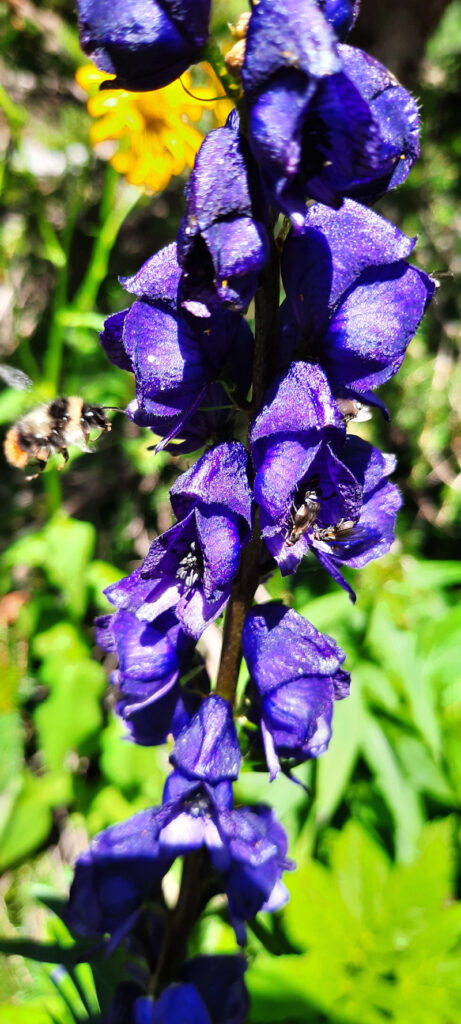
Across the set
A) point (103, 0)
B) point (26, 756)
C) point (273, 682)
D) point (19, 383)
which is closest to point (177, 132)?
point (19, 383)

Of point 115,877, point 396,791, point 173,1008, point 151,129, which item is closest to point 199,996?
point 173,1008

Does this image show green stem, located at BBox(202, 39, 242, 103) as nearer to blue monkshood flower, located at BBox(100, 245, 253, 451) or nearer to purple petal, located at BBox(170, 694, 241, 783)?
blue monkshood flower, located at BBox(100, 245, 253, 451)

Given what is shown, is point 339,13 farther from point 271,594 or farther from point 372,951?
point 372,951

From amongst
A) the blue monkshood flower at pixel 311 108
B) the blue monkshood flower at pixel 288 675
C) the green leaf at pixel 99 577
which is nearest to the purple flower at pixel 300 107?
the blue monkshood flower at pixel 311 108

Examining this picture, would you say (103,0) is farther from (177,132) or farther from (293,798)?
(293,798)

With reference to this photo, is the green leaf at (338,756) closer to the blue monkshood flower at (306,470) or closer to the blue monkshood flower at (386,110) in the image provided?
the blue monkshood flower at (306,470)

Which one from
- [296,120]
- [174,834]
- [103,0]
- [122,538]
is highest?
[103,0]

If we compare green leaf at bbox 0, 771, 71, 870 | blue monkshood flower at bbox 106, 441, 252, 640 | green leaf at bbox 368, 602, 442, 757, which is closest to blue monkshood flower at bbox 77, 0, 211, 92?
blue monkshood flower at bbox 106, 441, 252, 640
